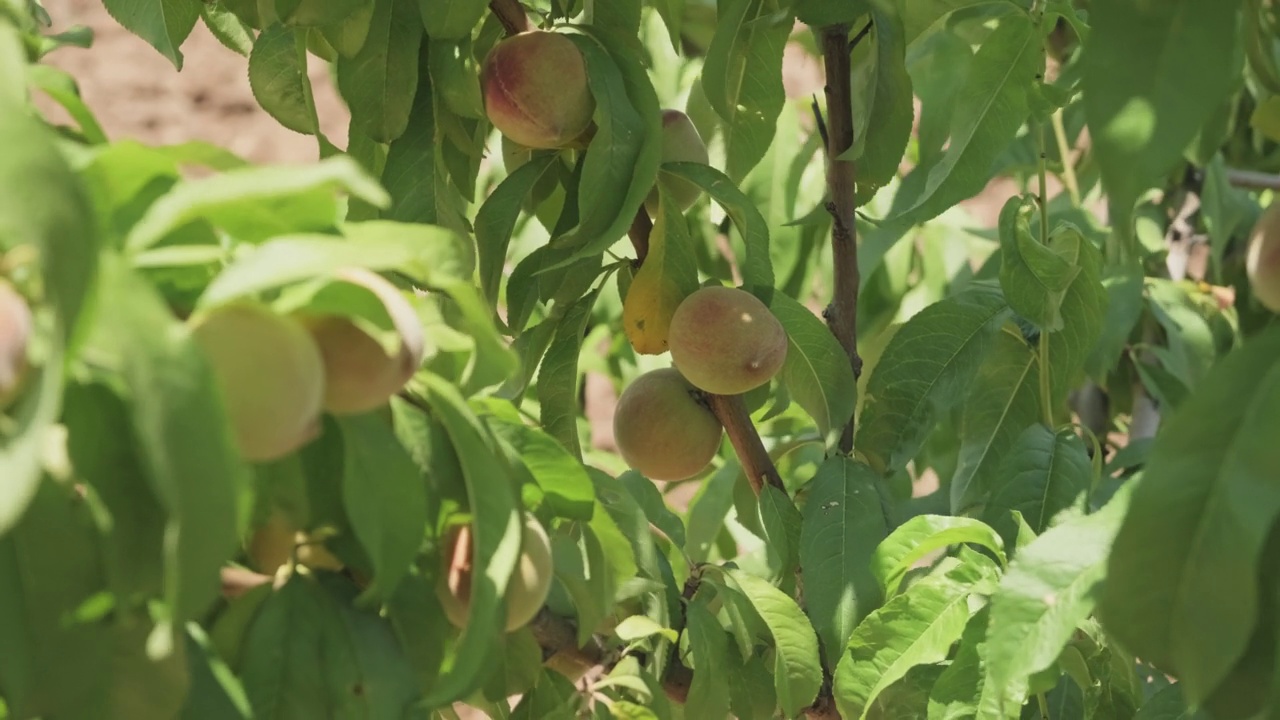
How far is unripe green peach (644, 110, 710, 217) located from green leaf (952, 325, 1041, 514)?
0.17 metres

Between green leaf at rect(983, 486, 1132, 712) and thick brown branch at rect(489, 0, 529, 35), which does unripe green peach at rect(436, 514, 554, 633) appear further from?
thick brown branch at rect(489, 0, 529, 35)

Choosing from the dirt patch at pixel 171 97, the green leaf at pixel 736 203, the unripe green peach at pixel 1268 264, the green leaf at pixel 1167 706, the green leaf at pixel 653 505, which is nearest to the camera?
the unripe green peach at pixel 1268 264

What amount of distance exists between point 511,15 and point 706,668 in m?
0.29

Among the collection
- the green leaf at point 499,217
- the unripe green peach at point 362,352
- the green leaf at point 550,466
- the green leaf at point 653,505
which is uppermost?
the unripe green peach at point 362,352

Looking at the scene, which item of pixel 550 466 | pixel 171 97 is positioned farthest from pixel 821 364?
pixel 171 97

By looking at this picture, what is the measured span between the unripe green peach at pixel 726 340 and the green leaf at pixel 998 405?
0.42 ft

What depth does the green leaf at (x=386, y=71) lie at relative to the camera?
55 centimetres

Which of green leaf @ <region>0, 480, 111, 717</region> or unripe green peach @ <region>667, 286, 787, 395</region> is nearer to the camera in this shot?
green leaf @ <region>0, 480, 111, 717</region>

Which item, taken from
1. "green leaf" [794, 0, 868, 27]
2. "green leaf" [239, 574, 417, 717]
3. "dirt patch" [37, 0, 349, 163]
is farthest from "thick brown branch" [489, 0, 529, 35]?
"dirt patch" [37, 0, 349, 163]

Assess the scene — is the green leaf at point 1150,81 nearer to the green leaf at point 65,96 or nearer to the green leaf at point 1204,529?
the green leaf at point 1204,529

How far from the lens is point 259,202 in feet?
0.99

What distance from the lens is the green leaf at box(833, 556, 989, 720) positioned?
49cm

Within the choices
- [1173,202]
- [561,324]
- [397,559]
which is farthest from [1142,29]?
A: [1173,202]

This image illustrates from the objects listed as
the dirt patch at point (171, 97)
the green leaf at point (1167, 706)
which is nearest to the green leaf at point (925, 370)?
the green leaf at point (1167, 706)
